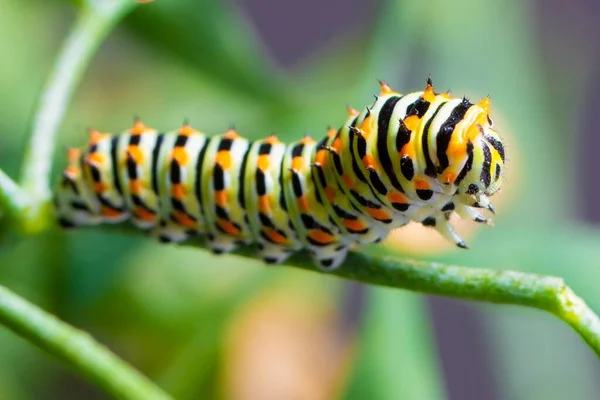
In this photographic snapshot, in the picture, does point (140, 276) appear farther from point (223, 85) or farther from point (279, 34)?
point (279, 34)

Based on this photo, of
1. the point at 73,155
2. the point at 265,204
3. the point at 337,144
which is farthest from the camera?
the point at 73,155

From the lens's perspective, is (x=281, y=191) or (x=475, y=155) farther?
(x=281, y=191)

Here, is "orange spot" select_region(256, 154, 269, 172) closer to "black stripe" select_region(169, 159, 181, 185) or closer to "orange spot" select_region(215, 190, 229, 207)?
"orange spot" select_region(215, 190, 229, 207)

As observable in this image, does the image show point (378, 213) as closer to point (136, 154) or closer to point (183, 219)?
point (183, 219)

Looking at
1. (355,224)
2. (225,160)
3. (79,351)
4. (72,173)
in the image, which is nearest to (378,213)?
(355,224)

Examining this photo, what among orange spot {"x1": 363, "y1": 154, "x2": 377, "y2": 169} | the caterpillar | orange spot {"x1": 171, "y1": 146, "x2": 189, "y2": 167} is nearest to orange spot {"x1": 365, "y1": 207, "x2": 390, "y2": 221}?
the caterpillar

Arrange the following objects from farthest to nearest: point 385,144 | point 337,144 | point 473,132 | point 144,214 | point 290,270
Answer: point 290,270
point 144,214
point 337,144
point 385,144
point 473,132

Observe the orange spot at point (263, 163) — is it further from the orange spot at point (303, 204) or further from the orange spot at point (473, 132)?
the orange spot at point (473, 132)

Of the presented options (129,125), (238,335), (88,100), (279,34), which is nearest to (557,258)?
(238,335)
